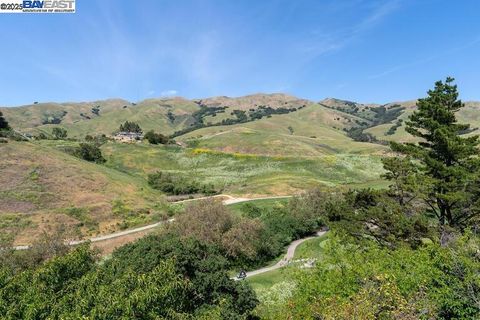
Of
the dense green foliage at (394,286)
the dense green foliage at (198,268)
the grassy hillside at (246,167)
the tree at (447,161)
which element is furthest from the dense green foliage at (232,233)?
the grassy hillside at (246,167)

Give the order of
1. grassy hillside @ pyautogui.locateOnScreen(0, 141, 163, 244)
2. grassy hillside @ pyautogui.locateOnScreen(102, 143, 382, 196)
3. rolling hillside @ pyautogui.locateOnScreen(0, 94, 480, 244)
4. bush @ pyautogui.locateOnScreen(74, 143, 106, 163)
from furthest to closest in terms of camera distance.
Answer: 1. bush @ pyautogui.locateOnScreen(74, 143, 106, 163)
2. grassy hillside @ pyautogui.locateOnScreen(102, 143, 382, 196)
3. rolling hillside @ pyautogui.locateOnScreen(0, 94, 480, 244)
4. grassy hillside @ pyautogui.locateOnScreen(0, 141, 163, 244)

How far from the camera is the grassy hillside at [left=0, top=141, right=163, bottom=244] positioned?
58500mm

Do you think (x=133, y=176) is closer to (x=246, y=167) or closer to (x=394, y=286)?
(x=246, y=167)

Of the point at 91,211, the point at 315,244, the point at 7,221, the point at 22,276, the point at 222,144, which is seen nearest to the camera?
the point at 22,276

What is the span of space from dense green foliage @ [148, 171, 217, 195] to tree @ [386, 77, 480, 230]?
52950mm

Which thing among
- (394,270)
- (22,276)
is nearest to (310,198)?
(394,270)

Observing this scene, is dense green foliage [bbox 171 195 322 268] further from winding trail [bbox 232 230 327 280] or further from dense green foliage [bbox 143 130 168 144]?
dense green foliage [bbox 143 130 168 144]

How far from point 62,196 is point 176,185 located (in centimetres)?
2473

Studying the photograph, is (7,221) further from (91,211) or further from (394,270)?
(394,270)

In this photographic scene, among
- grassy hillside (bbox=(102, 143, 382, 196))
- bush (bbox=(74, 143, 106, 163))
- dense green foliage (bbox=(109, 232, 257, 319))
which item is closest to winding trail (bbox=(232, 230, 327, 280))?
dense green foliage (bbox=(109, 232, 257, 319))

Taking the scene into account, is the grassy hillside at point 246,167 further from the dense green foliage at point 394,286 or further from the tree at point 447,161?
the dense green foliage at point 394,286

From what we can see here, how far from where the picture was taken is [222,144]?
146m

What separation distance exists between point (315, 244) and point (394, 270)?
32.0m

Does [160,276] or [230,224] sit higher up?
[160,276]
